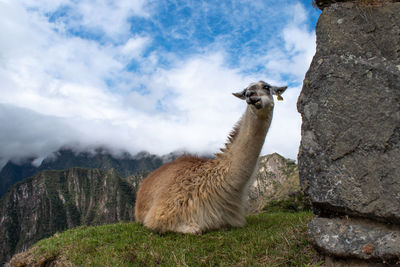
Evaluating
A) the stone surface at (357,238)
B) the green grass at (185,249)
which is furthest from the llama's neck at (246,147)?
the stone surface at (357,238)

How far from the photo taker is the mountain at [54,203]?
5812 inches

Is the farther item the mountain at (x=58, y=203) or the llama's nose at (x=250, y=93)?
the mountain at (x=58, y=203)

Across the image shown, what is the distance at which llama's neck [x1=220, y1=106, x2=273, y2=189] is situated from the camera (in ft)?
16.9

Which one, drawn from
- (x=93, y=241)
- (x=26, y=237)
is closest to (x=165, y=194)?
(x=93, y=241)

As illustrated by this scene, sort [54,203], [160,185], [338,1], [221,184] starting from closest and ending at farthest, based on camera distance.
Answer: [338,1]
[221,184]
[160,185]
[54,203]

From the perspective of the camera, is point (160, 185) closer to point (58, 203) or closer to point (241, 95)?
point (241, 95)

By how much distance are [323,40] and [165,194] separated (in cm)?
425

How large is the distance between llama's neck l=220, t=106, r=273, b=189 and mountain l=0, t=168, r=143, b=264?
143 m

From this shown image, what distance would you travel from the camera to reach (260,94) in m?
4.92

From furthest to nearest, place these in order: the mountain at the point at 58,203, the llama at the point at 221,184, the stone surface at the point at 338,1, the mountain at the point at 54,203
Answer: the mountain at the point at 54,203 → the mountain at the point at 58,203 → the llama at the point at 221,184 → the stone surface at the point at 338,1

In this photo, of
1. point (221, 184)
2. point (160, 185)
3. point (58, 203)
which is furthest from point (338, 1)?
point (58, 203)

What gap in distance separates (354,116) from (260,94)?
2.19 metres

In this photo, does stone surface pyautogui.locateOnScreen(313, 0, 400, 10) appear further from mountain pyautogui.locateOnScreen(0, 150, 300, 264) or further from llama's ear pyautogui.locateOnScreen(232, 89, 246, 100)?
mountain pyautogui.locateOnScreen(0, 150, 300, 264)

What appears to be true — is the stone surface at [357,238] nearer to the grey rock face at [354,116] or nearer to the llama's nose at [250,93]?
the grey rock face at [354,116]
